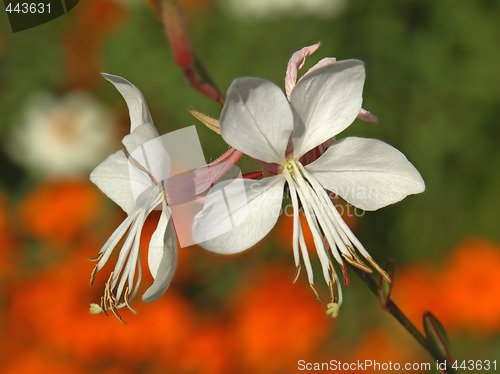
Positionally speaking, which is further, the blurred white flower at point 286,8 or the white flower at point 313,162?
the blurred white flower at point 286,8

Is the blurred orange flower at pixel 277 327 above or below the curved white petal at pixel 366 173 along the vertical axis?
below

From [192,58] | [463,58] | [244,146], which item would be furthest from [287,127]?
[463,58]

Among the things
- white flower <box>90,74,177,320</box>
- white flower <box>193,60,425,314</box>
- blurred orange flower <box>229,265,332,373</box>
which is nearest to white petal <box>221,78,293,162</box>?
white flower <box>193,60,425,314</box>

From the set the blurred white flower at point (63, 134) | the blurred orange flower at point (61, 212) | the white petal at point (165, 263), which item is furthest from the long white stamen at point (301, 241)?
the blurred white flower at point (63, 134)

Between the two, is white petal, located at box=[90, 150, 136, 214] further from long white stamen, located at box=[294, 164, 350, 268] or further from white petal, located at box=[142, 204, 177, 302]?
long white stamen, located at box=[294, 164, 350, 268]

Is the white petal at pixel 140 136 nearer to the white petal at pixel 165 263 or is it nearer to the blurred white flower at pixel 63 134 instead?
the white petal at pixel 165 263

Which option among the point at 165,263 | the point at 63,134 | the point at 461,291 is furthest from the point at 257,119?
the point at 63,134

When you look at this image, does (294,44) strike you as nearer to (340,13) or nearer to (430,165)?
(340,13)
